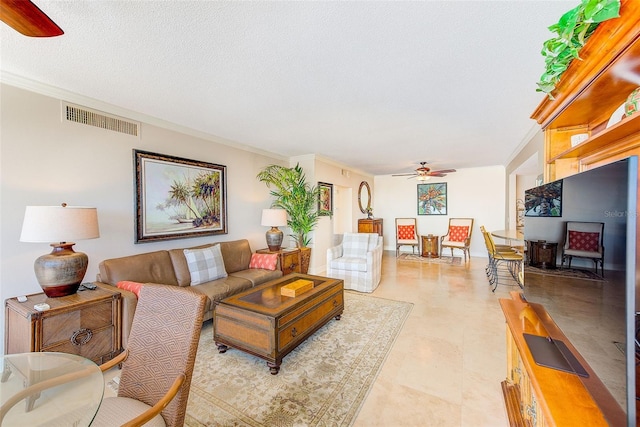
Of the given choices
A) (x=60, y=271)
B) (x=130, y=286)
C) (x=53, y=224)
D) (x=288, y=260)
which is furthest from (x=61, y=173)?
(x=288, y=260)

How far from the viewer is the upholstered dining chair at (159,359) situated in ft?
3.55

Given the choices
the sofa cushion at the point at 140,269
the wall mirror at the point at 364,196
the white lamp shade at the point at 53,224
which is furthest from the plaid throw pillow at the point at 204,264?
the wall mirror at the point at 364,196

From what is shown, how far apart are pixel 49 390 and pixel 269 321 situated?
1.22 m

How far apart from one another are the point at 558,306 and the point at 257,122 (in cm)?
309

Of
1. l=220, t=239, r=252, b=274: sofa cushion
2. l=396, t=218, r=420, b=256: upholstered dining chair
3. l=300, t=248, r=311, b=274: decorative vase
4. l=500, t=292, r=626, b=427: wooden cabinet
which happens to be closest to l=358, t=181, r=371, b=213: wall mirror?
l=396, t=218, r=420, b=256: upholstered dining chair

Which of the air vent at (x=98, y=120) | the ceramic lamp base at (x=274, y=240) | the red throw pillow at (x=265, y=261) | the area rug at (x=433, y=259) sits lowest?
the area rug at (x=433, y=259)

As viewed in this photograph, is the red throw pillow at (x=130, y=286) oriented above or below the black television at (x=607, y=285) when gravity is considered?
below

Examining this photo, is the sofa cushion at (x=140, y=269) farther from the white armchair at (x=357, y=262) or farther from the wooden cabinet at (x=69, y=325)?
the white armchair at (x=357, y=262)

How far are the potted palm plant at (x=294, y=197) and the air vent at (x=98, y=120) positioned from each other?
1.95 m

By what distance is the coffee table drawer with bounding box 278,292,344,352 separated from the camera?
2105 mm

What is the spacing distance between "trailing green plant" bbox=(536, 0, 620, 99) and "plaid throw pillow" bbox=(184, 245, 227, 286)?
3.32 meters

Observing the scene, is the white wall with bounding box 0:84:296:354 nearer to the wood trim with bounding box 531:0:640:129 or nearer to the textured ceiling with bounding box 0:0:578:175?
the textured ceiling with bounding box 0:0:578:175

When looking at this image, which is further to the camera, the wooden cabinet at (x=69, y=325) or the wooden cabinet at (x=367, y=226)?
the wooden cabinet at (x=367, y=226)

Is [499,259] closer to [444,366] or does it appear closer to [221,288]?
[444,366]
